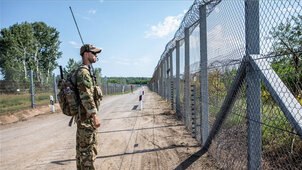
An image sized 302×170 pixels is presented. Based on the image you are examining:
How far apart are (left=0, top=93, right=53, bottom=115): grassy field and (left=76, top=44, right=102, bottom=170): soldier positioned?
927 centimetres

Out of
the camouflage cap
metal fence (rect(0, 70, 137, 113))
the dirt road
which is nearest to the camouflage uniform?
the camouflage cap

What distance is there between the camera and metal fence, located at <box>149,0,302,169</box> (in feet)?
5.61

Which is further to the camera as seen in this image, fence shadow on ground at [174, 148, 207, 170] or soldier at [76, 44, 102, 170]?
fence shadow on ground at [174, 148, 207, 170]

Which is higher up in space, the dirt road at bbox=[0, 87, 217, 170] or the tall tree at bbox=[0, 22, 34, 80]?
the tall tree at bbox=[0, 22, 34, 80]

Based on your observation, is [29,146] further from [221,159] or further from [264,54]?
[264,54]

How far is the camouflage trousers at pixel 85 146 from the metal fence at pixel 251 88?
1.94m

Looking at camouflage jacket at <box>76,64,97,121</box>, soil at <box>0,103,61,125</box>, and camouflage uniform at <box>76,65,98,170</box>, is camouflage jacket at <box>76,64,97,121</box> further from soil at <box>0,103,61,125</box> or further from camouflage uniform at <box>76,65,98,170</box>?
soil at <box>0,103,61,125</box>

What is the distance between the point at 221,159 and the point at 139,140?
238cm

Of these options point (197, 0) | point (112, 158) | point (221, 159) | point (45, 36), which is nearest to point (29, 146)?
point (112, 158)

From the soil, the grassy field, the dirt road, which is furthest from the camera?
the grassy field

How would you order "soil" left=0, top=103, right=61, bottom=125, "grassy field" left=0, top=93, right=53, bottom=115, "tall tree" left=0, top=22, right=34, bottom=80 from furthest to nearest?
1. "tall tree" left=0, top=22, right=34, bottom=80
2. "grassy field" left=0, top=93, right=53, bottom=115
3. "soil" left=0, top=103, right=61, bottom=125

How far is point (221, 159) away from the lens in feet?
10.9

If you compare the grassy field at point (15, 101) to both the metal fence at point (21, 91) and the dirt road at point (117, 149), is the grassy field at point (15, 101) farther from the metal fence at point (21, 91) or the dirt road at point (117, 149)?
the dirt road at point (117, 149)

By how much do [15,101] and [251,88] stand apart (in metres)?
12.4
